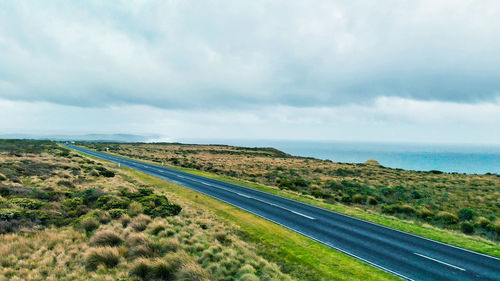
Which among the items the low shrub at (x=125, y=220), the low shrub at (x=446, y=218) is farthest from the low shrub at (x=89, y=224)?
the low shrub at (x=446, y=218)

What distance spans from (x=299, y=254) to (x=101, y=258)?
7.62m

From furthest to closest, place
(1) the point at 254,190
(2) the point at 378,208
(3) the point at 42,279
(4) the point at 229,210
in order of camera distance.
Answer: (1) the point at 254,190
(2) the point at 378,208
(4) the point at 229,210
(3) the point at 42,279

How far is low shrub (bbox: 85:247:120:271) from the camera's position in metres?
7.57

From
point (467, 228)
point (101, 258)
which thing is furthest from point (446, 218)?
point (101, 258)

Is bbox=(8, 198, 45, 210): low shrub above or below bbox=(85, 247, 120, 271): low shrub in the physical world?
above

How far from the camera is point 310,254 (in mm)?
10070

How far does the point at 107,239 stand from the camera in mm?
9047

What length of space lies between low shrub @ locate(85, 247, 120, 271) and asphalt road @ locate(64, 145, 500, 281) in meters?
8.99

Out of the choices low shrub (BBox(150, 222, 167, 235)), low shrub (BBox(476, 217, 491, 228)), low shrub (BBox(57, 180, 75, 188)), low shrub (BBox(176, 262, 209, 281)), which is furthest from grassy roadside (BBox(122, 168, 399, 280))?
low shrub (BBox(476, 217, 491, 228))

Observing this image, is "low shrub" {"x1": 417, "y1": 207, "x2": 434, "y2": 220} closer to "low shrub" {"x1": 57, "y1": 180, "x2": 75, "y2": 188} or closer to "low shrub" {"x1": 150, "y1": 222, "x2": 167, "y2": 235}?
"low shrub" {"x1": 150, "y1": 222, "x2": 167, "y2": 235}

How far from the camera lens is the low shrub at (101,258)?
7.57 m

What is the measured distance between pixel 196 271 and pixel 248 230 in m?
5.85

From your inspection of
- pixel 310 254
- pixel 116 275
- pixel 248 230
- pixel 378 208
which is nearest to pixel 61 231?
pixel 116 275

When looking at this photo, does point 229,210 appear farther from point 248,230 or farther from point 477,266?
point 477,266
